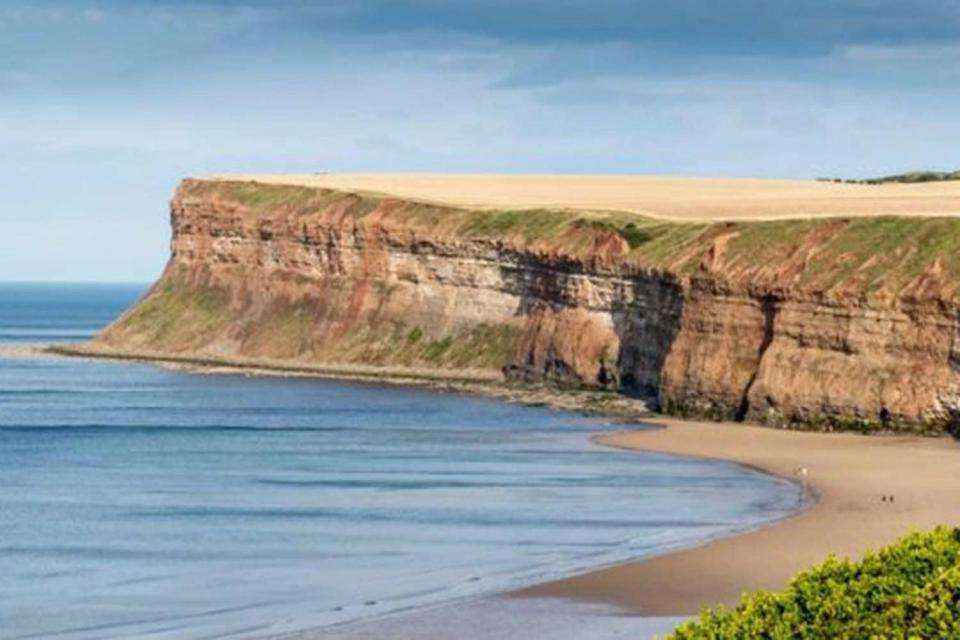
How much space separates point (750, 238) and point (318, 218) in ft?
152

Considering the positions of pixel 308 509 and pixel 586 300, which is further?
pixel 586 300

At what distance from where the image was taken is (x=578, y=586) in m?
40.9

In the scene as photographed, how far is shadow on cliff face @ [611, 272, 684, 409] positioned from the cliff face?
5.3 inches

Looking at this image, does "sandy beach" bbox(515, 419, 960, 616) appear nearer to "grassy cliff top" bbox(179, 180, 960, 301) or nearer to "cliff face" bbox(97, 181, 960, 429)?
"cliff face" bbox(97, 181, 960, 429)

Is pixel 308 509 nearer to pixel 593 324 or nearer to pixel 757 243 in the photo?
pixel 757 243

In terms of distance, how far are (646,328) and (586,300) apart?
8.39m

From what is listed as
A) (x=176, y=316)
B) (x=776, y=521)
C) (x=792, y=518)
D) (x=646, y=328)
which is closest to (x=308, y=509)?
(x=776, y=521)

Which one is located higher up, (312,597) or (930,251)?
(930,251)

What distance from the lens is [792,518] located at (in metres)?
51.3

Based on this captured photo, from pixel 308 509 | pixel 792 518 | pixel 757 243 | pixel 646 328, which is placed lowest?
pixel 308 509

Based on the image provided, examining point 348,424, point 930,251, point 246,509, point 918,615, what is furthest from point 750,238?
point 918,615

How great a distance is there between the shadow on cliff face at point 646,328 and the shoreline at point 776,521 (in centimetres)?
130

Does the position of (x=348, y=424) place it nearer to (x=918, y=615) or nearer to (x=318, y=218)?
(x=318, y=218)

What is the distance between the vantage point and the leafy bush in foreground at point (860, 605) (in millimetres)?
23391
